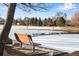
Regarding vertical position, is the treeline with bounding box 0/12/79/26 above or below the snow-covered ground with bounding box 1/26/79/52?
above

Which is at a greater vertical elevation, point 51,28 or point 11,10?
point 11,10

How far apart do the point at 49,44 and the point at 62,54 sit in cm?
9

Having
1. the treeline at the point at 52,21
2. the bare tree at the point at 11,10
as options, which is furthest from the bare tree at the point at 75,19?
the bare tree at the point at 11,10

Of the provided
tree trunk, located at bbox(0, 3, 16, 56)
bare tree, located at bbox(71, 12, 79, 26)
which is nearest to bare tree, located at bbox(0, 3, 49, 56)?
tree trunk, located at bbox(0, 3, 16, 56)

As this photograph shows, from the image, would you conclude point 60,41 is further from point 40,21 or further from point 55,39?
point 40,21

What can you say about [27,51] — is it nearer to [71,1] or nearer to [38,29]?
[38,29]

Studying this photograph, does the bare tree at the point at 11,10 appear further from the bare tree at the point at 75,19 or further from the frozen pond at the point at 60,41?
the bare tree at the point at 75,19

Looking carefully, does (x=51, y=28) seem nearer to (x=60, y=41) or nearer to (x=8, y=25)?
(x=60, y=41)

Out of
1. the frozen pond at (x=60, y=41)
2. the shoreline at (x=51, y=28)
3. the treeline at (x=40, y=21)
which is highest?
the treeline at (x=40, y=21)

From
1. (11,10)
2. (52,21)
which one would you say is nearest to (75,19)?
(52,21)

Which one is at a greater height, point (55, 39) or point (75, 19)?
Result: point (75, 19)

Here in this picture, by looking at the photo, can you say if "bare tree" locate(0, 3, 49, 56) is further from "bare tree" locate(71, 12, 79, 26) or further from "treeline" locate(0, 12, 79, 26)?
"bare tree" locate(71, 12, 79, 26)

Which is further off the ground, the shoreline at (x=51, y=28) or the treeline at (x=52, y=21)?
the treeline at (x=52, y=21)

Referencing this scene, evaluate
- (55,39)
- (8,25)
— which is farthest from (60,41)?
(8,25)
